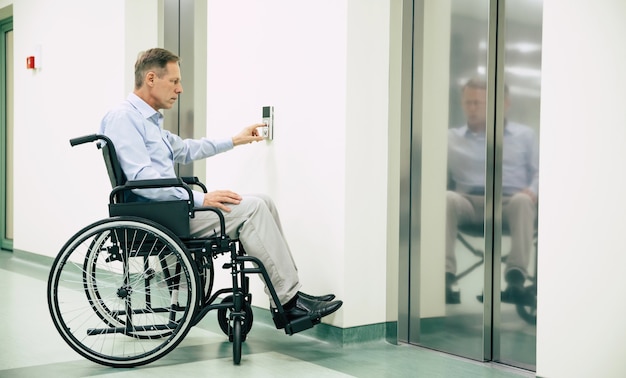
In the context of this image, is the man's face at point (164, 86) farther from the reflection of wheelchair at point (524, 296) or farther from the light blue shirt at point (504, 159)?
the reflection of wheelchair at point (524, 296)

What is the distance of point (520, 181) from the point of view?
2.86 metres

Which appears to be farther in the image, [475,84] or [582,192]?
[475,84]

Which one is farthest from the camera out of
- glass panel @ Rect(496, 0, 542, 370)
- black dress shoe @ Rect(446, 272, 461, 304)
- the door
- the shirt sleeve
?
the door

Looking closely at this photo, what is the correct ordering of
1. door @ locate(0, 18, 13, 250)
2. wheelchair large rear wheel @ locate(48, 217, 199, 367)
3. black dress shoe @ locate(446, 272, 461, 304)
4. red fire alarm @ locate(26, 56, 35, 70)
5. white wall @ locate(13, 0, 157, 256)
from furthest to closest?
1. door @ locate(0, 18, 13, 250)
2. red fire alarm @ locate(26, 56, 35, 70)
3. white wall @ locate(13, 0, 157, 256)
4. black dress shoe @ locate(446, 272, 461, 304)
5. wheelchair large rear wheel @ locate(48, 217, 199, 367)

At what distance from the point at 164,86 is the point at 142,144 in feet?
1.14

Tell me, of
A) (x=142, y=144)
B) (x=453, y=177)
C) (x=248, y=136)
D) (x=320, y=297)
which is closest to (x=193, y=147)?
(x=248, y=136)

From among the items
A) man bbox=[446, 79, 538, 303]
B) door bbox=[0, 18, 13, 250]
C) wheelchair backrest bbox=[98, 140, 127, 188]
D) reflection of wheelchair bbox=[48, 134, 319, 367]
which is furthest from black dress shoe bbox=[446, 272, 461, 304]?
door bbox=[0, 18, 13, 250]

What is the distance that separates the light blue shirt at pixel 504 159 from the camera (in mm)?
2832

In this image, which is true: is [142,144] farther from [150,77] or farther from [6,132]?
[6,132]

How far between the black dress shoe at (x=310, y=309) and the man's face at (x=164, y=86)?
1029mm

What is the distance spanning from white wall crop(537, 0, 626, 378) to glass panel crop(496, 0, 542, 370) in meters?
0.29

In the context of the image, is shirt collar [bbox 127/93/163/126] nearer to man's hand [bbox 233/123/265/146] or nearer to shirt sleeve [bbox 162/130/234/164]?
shirt sleeve [bbox 162/130/234/164]

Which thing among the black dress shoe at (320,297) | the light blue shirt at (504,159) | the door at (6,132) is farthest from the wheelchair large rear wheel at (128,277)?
the door at (6,132)

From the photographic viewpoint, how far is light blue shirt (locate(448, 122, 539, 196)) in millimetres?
2832
